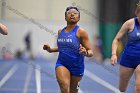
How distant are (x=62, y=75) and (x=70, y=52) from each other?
0.41 m

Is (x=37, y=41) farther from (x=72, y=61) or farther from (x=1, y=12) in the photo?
(x=72, y=61)

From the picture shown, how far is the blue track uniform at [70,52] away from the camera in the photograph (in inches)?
328

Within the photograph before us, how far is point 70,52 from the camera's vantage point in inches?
330

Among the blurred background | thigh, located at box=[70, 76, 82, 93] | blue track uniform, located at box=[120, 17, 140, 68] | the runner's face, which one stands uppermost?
the runner's face

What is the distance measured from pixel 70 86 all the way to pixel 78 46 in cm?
74

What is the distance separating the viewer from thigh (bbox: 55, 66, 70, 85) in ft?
27.1

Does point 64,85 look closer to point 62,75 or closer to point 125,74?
point 62,75

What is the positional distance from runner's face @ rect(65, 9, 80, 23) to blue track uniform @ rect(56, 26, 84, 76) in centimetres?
15

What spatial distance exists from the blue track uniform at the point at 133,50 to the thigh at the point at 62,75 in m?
1.07

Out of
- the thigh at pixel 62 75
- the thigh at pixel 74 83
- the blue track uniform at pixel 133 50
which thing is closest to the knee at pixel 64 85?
the thigh at pixel 62 75

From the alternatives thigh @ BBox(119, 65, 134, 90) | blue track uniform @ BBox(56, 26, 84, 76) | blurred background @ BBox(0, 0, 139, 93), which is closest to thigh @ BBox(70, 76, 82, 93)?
blue track uniform @ BBox(56, 26, 84, 76)

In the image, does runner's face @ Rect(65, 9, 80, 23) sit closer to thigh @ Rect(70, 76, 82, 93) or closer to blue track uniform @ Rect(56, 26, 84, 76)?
blue track uniform @ Rect(56, 26, 84, 76)

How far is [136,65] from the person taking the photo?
8.63 metres

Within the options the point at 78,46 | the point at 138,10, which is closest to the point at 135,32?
the point at 138,10
